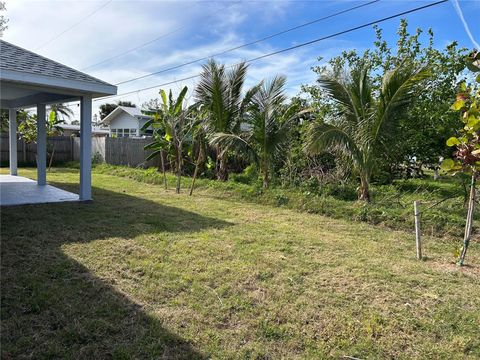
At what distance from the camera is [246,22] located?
42.5ft

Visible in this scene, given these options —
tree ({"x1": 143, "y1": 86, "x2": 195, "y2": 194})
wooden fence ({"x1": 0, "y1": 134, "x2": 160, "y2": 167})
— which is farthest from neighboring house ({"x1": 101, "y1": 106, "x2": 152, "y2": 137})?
tree ({"x1": 143, "y1": 86, "x2": 195, "y2": 194})

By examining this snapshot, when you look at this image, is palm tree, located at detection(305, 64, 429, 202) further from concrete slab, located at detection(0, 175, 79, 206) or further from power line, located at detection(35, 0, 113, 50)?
power line, located at detection(35, 0, 113, 50)

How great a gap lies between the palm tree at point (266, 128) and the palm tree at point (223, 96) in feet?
2.97

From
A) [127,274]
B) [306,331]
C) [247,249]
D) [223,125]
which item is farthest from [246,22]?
[306,331]

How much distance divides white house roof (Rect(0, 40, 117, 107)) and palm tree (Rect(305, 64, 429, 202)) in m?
4.81

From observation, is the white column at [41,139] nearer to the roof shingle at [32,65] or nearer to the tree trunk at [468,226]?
the roof shingle at [32,65]

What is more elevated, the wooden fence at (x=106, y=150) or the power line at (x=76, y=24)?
the power line at (x=76, y=24)

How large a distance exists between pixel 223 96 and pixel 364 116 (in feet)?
15.4

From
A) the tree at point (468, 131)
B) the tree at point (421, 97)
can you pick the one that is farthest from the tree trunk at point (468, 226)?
the tree at point (421, 97)

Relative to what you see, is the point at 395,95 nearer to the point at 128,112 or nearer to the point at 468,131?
the point at 468,131

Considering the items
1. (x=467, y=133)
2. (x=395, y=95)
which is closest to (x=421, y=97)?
(x=395, y=95)

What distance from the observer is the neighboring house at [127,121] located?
27.8m

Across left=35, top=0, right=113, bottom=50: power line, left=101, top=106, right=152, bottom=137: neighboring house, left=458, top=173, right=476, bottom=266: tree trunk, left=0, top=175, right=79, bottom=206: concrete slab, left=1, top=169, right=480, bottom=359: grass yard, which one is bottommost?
left=1, top=169, right=480, bottom=359: grass yard

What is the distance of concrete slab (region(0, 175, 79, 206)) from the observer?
7.85 m
